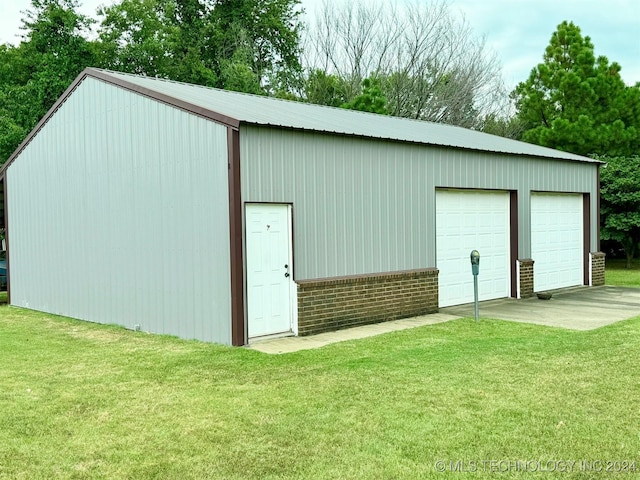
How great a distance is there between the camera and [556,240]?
49.4ft

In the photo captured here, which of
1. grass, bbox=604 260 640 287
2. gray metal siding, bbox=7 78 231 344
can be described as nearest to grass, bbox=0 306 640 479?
gray metal siding, bbox=7 78 231 344

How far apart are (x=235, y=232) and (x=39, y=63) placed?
1915 centimetres

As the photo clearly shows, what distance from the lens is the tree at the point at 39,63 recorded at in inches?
891

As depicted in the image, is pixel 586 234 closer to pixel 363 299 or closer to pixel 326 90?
pixel 363 299

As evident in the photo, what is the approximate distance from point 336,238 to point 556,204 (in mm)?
7410

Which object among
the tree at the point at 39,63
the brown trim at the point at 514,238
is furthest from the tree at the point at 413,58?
the brown trim at the point at 514,238

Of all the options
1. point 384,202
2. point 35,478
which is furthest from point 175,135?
point 35,478

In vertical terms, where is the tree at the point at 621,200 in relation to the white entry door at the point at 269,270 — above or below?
above

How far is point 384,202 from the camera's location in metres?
10.9

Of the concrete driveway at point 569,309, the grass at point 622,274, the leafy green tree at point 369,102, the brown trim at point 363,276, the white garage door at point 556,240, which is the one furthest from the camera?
the leafy green tree at point 369,102

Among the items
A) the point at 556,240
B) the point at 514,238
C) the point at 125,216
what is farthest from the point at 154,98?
the point at 556,240

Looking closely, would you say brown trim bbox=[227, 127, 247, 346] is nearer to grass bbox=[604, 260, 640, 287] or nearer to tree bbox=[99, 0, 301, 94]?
grass bbox=[604, 260, 640, 287]

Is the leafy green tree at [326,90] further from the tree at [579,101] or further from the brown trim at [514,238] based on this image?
the brown trim at [514,238]

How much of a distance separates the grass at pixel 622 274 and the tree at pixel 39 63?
1914 cm
